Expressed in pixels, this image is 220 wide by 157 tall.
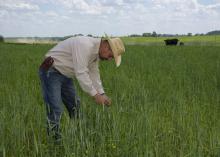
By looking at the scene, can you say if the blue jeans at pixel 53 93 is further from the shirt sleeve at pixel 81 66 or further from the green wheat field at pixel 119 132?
the shirt sleeve at pixel 81 66

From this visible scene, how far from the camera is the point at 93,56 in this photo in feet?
13.0

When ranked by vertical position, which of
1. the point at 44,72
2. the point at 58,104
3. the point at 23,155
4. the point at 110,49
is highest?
the point at 110,49

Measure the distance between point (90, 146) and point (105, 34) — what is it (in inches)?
41.1

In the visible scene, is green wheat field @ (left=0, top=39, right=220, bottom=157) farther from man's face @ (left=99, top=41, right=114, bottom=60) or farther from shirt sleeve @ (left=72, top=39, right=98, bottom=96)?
man's face @ (left=99, top=41, right=114, bottom=60)

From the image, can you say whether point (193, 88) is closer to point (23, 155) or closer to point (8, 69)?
point (23, 155)

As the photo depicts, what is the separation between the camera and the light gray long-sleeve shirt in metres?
3.85

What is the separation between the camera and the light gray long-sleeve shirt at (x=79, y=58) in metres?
3.85

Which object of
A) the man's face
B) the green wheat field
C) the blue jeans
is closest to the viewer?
the green wheat field

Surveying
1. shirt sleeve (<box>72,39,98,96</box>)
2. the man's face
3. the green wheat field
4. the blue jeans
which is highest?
the man's face

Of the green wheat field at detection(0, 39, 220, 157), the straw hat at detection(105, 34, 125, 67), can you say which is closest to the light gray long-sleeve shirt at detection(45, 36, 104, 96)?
the straw hat at detection(105, 34, 125, 67)

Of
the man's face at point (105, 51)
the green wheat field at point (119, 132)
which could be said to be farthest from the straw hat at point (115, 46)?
the green wheat field at point (119, 132)

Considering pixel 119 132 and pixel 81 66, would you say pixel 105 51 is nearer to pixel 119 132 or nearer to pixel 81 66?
pixel 81 66

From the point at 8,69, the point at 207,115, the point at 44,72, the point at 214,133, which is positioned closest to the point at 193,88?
the point at 207,115

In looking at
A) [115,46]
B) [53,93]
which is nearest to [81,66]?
[115,46]
